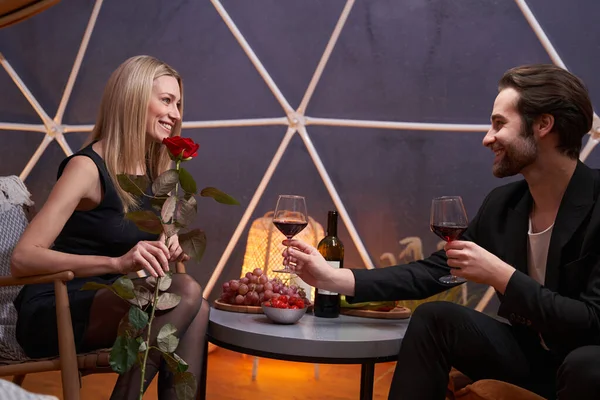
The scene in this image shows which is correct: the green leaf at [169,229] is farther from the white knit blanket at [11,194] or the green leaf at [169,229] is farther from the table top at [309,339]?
the white knit blanket at [11,194]

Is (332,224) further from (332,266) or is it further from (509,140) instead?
(509,140)

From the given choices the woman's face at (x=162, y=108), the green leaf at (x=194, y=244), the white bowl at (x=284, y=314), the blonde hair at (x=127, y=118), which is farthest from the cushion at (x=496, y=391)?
the woman's face at (x=162, y=108)

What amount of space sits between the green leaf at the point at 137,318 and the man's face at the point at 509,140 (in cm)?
103

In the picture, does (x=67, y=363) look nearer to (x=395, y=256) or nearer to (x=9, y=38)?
(x=395, y=256)

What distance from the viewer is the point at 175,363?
5.46ft

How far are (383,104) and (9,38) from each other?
2.10 metres

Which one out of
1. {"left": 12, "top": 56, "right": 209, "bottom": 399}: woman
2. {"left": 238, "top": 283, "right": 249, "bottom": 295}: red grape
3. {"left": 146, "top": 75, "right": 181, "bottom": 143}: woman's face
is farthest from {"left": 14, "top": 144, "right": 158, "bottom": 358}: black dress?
{"left": 238, "top": 283, "right": 249, "bottom": 295}: red grape

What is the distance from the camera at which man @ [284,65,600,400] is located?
1643 millimetres

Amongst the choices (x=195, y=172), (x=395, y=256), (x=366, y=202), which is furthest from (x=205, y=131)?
(x=395, y=256)

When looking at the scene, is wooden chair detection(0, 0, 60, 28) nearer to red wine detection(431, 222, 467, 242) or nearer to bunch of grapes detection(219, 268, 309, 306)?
bunch of grapes detection(219, 268, 309, 306)

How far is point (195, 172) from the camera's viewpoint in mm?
3744

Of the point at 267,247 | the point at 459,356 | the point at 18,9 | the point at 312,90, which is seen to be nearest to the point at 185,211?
the point at 459,356

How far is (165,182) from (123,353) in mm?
402

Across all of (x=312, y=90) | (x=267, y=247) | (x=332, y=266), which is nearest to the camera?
(x=332, y=266)
